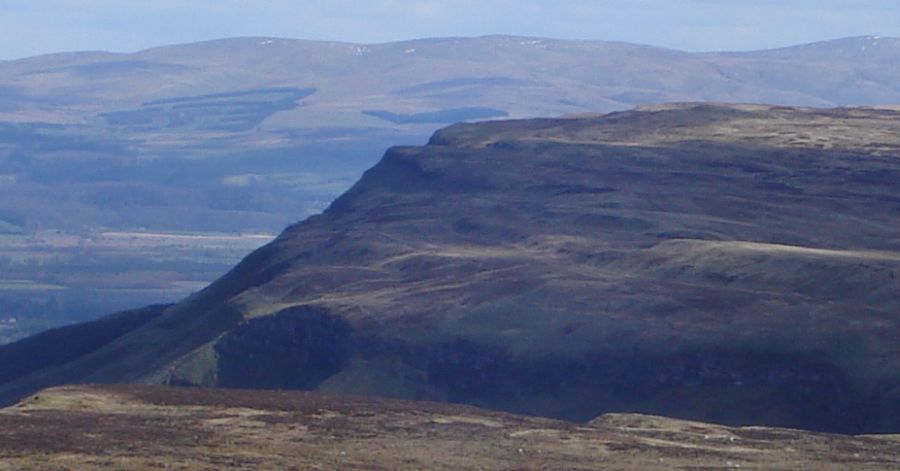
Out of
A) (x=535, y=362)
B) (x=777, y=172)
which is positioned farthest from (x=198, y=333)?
(x=777, y=172)

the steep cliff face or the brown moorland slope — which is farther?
the steep cliff face

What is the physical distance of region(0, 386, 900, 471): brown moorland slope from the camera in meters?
52.3

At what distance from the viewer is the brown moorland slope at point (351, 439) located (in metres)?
52.3

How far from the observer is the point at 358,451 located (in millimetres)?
55562

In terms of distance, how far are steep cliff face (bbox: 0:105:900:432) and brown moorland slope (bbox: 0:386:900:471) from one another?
19795 mm

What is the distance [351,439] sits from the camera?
58.3m

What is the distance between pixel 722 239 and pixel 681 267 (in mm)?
10206

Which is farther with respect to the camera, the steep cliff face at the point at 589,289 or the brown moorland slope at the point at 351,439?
the steep cliff face at the point at 589,289

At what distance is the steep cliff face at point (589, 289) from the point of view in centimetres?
9012

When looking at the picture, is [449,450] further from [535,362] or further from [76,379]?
[76,379]

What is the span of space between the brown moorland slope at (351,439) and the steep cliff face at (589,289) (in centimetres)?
1979

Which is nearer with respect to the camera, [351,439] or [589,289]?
[351,439]

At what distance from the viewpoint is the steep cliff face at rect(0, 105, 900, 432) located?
90125mm

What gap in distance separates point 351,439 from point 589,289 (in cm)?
4670
